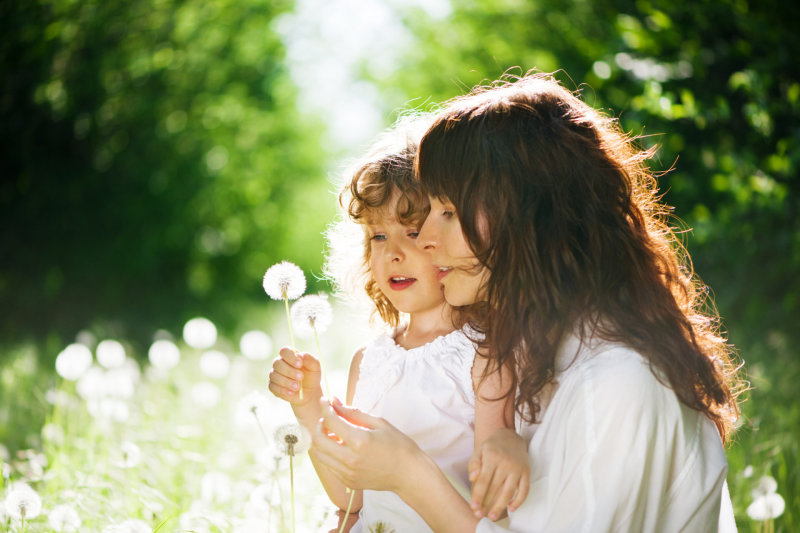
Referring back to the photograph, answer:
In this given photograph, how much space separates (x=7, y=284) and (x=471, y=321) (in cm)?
642

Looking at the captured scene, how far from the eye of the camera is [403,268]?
2354 millimetres

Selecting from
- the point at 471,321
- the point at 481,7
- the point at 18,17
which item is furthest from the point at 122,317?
the point at 471,321

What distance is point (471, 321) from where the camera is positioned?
2338 millimetres

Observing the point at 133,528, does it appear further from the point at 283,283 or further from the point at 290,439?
the point at 283,283

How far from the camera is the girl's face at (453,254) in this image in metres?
1.88

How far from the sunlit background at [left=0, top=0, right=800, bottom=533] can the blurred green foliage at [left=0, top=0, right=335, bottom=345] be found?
1.1 inches

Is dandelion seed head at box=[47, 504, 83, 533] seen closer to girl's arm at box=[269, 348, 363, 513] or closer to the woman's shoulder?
girl's arm at box=[269, 348, 363, 513]

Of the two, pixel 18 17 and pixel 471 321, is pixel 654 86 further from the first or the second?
pixel 18 17

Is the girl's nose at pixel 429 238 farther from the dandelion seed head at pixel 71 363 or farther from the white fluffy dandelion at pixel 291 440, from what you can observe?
the dandelion seed head at pixel 71 363

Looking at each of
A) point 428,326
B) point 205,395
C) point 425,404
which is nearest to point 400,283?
point 428,326

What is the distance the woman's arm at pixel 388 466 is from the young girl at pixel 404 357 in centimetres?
26

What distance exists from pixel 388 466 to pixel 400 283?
0.76m

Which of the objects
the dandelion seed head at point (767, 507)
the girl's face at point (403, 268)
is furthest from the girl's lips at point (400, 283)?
the dandelion seed head at point (767, 507)

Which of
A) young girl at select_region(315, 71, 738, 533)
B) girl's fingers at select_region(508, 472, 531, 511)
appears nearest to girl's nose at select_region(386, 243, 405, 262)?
young girl at select_region(315, 71, 738, 533)
